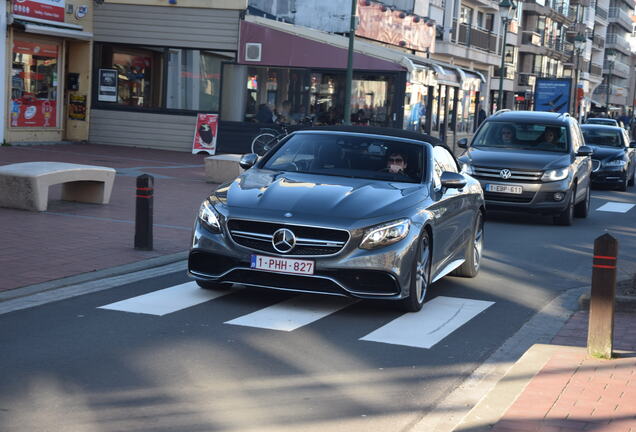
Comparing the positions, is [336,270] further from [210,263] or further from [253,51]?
[253,51]

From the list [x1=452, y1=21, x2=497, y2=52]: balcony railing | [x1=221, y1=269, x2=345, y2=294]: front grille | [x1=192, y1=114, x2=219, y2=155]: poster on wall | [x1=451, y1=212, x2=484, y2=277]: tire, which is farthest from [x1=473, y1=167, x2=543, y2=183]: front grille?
[x1=452, y1=21, x2=497, y2=52]: balcony railing

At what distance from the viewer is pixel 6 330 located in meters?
7.28

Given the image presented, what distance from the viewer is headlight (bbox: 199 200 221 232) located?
27.9 ft

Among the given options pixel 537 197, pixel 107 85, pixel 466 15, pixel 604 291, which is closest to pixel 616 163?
pixel 537 197

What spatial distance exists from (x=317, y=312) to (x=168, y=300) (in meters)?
1.24

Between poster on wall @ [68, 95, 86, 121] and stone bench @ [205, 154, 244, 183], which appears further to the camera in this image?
poster on wall @ [68, 95, 86, 121]

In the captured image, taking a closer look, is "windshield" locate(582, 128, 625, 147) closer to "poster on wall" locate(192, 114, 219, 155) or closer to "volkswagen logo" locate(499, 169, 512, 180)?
"poster on wall" locate(192, 114, 219, 155)

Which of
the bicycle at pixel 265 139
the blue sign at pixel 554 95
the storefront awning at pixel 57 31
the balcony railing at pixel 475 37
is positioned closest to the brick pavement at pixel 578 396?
the bicycle at pixel 265 139

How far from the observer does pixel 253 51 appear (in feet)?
101

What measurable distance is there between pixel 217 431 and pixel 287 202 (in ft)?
11.5

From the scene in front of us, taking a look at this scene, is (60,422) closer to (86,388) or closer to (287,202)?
(86,388)

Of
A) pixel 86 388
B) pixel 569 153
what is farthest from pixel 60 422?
pixel 569 153

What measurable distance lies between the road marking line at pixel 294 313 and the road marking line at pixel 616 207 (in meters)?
13.0

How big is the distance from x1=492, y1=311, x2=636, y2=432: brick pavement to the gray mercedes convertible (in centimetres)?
151
